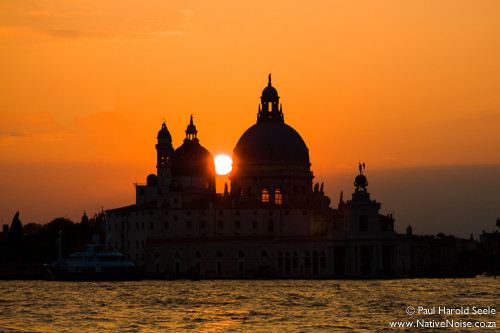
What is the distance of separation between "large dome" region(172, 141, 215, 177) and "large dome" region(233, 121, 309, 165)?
5.39 meters

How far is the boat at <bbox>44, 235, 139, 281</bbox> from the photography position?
158750mm

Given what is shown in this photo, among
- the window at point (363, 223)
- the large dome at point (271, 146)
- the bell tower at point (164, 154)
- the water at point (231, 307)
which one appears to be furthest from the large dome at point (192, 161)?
the water at point (231, 307)

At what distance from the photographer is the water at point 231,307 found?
3270 inches

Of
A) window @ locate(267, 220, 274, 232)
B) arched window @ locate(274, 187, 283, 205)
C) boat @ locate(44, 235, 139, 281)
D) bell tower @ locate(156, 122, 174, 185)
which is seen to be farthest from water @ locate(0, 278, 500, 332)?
bell tower @ locate(156, 122, 174, 185)

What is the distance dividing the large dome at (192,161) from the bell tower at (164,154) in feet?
15.5

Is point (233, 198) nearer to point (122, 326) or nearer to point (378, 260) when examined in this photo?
point (378, 260)

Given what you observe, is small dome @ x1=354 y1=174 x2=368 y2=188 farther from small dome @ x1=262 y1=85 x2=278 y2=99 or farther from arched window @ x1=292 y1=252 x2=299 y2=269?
small dome @ x1=262 y1=85 x2=278 y2=99

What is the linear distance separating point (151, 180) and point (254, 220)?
1713 cm

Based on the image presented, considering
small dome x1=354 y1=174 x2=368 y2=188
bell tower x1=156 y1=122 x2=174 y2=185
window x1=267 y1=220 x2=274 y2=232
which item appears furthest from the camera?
bell tower x1=156 y1=122 x2=174 y2=185

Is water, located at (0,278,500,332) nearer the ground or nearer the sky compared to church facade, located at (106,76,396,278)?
nearer the ground

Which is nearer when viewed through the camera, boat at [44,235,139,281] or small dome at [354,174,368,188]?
boat at [44,235,139,281]

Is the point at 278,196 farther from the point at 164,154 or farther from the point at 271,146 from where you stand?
the point at 164,154

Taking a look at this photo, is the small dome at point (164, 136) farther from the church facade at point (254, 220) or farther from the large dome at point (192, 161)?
the large dome at point (192, 161)

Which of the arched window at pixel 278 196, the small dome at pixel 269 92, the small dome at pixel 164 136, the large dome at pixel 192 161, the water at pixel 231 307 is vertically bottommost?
the water at pixel 231 307
